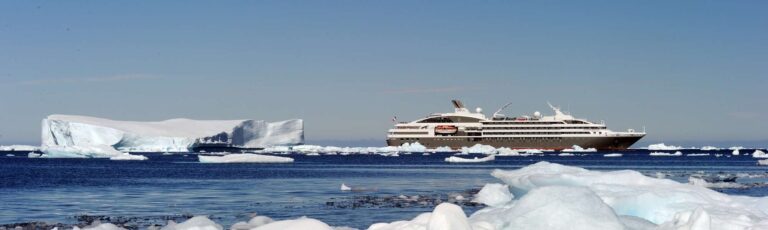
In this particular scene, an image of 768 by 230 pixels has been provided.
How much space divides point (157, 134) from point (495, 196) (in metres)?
78.7

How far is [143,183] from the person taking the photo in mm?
36844

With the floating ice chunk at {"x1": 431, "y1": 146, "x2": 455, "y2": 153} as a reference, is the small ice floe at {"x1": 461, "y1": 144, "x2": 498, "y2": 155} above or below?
below

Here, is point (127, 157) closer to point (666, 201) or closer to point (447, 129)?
point (447, 129)

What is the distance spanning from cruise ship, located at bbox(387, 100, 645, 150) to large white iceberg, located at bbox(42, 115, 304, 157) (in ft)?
60.7

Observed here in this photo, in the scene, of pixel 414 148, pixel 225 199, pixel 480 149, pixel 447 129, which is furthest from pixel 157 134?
pixel 225 199

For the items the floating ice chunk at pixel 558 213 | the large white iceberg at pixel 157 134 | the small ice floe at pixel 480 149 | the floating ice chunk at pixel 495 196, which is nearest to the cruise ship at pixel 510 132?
the small ice floe at pixel 480 149

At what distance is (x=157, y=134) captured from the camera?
98.4m

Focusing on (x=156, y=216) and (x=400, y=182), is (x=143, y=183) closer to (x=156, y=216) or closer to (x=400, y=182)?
(x=400, y=182)

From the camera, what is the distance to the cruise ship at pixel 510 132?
116 m

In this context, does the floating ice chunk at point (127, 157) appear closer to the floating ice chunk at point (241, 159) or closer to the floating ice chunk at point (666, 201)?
the floating ice chunk at point (241, 159)

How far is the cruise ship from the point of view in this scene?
116m

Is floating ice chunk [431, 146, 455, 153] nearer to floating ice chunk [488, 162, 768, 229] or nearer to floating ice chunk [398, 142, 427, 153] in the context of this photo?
floating ice chunk [398, 142, 427, 153]

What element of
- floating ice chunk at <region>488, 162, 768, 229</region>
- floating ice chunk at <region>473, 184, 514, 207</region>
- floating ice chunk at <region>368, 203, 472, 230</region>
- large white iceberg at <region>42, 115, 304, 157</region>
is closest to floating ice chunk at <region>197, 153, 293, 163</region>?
large white iceberg at <region>42, 115, 304, 157</region>

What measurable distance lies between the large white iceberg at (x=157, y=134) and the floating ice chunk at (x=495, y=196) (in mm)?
57278
